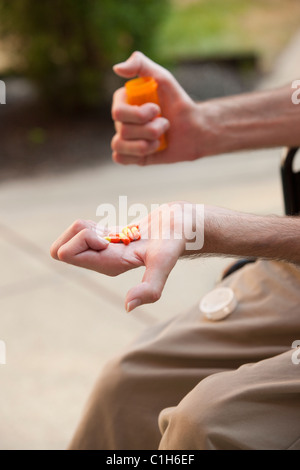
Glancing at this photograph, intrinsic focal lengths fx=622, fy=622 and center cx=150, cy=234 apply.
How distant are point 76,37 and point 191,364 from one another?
372 cm

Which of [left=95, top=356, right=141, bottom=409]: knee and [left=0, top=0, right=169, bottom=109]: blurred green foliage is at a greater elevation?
[left=0, top=0, right=169, bottom=109]: blurred green foliage

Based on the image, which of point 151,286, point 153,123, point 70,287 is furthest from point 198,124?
point 70,287

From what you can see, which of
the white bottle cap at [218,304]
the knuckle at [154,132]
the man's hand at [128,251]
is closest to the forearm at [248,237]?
the man's hand at [128,251]

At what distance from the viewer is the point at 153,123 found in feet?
5.37

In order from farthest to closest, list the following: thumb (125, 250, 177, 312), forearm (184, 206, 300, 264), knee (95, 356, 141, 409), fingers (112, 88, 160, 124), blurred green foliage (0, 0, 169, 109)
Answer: blurred green foliage (0, 0, 169, 109)
fingers (112, 88, 160, 124)
knee (95, 356, 141, 409)
forearm (184, 206, 300, 264)
thumb (125, 250, 177, 312)

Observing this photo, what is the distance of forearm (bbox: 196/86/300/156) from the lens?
1.67m

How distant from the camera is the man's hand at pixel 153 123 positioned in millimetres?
1627

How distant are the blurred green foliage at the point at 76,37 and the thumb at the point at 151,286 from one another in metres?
3.73

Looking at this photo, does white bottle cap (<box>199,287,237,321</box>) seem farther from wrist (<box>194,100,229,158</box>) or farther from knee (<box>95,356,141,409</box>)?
wrist (<box>194,100,229,158</box>)

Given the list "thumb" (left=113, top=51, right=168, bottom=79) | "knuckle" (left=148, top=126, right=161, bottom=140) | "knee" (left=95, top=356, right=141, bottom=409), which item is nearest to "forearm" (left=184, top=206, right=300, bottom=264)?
"knee" (left=95, top=356, right=141, bottom=409)

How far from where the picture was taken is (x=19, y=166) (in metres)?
4.48

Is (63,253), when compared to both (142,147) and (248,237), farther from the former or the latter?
(142,147)

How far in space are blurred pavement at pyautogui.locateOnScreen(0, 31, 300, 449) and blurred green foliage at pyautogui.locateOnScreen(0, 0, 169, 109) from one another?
86 cm
